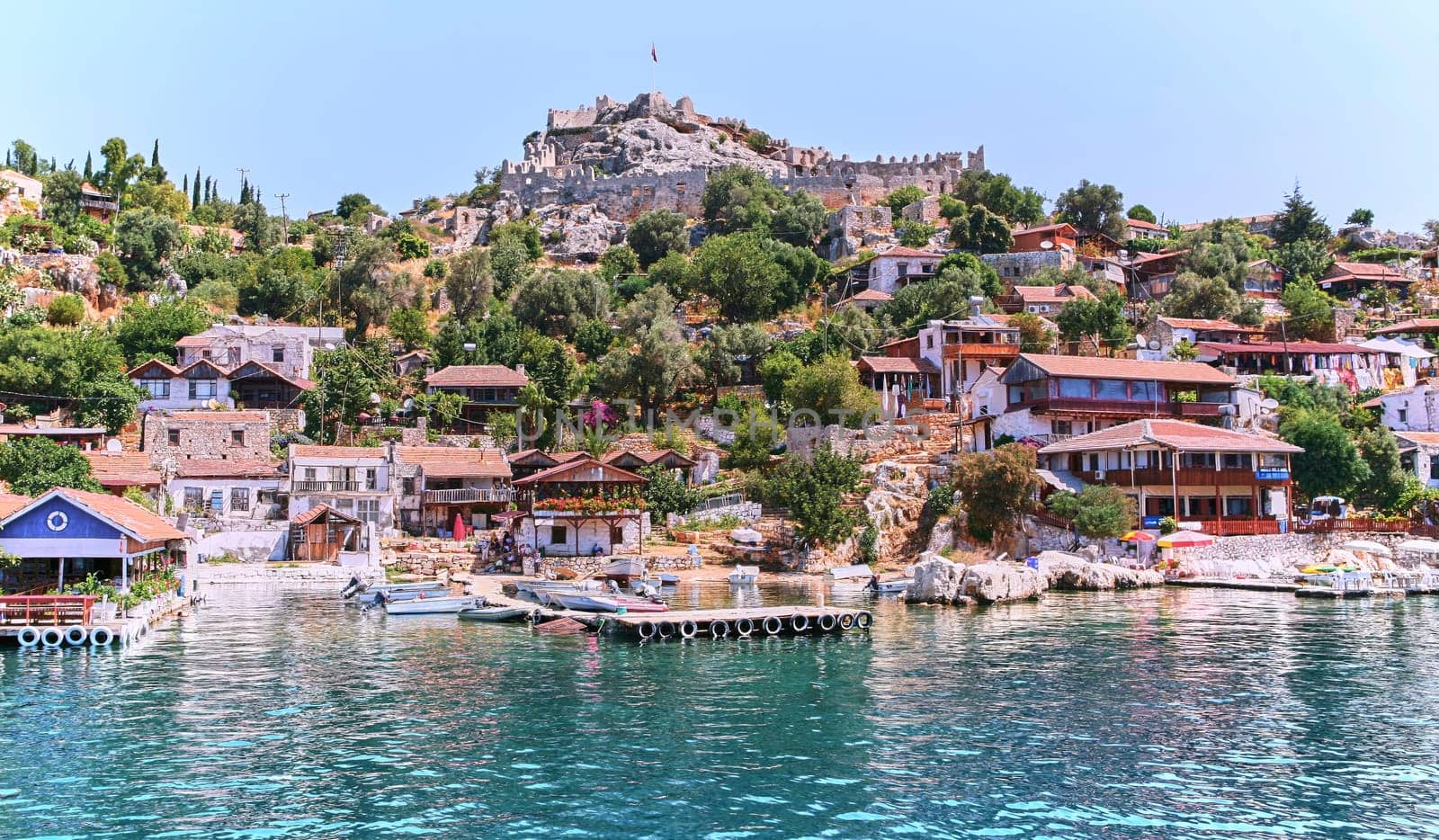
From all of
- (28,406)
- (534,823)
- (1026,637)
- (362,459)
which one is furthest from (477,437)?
(534,823)

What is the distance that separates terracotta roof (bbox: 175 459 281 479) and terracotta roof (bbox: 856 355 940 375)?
33791 mm

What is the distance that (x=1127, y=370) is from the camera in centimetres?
6275

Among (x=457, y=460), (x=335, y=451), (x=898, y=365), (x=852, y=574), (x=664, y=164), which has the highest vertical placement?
(x=664, y=164)

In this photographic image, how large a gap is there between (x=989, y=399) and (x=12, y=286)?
65.8 m

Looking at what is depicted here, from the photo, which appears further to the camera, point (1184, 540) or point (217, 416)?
point (217, 416)

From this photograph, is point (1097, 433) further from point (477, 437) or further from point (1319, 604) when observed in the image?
point (477, 437)

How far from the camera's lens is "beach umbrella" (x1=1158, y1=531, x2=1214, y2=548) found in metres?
49.8

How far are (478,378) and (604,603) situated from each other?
37052 mm

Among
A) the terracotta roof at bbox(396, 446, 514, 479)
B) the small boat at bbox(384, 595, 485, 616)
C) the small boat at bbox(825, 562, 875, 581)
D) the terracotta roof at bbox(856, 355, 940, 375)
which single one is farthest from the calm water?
the terracotta roof at bbox(856, 355, 940, 375)

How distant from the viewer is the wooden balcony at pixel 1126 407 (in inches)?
2391

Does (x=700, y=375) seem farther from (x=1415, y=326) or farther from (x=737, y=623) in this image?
(x=1415, y=326)

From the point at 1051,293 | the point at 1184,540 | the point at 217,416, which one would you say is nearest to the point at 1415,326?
the point at 1051,293

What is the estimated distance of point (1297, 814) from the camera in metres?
16.7

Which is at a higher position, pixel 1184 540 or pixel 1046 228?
pixel 1046 228
